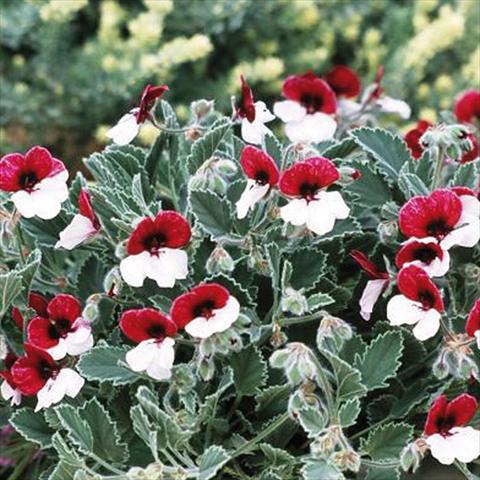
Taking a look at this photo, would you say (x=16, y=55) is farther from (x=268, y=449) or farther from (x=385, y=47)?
(x=268, y=449)

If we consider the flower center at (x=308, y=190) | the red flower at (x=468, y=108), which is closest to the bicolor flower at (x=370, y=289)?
the flower center at (x=308, y=190)

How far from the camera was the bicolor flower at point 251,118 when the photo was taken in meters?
1.17

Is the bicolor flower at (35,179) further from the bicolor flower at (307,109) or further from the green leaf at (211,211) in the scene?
the bicolor flower at (307,109)

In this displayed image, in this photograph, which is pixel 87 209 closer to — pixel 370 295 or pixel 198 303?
pixel 198 303

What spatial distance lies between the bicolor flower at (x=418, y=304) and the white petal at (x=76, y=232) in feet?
1.07

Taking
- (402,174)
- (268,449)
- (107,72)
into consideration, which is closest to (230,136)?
(402,174)

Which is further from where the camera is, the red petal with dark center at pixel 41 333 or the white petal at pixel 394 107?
the white petal at pixel 394 107

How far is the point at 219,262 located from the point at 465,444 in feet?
0.97

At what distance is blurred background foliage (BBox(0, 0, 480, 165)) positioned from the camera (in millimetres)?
2121

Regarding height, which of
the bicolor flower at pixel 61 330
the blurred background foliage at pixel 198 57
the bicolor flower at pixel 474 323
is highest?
the bicolor flower at pixel 61 330

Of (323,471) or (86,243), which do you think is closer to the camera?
(323,471)

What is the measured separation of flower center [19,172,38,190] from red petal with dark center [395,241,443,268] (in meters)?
0.39

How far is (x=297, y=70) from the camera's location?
2375 mm

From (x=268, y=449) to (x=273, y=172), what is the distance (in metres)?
0.28
